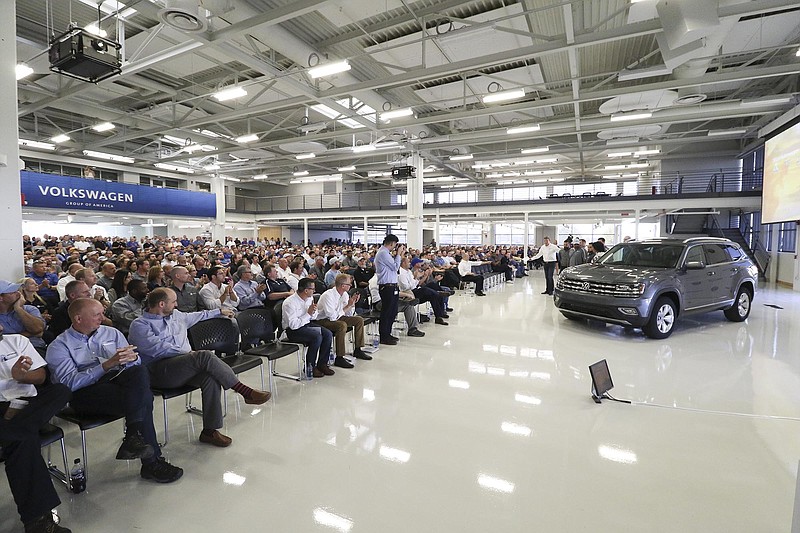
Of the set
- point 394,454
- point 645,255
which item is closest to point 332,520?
point 394,454

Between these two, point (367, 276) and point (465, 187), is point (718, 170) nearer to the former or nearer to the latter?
point (465, 187)

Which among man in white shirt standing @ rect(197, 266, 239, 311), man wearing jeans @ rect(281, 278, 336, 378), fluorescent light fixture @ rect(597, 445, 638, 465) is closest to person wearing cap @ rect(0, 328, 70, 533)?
man wearing jeans @ rect(281, 278, 336, 378)

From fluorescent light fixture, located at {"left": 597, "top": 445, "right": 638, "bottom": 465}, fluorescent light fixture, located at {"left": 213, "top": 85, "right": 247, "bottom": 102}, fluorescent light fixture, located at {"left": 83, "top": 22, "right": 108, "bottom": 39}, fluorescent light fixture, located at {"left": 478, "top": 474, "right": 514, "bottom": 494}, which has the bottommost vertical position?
fluorescent light fixture, located at {"left": 478, "top": 474, "right": 514, "bottom": 494}

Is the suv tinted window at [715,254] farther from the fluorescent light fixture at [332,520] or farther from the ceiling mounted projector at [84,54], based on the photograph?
the ceiling mounted projector at [84,54]

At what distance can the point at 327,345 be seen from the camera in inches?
187

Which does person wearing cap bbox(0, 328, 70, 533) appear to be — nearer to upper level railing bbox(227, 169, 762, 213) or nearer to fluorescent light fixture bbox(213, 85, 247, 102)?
fluorescent light fixture bbox(213, 85, 247, 102)

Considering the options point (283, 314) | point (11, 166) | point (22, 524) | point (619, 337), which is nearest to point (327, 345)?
point (283, 314)

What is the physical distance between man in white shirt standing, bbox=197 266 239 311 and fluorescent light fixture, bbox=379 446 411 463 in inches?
115

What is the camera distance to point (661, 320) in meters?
6.22

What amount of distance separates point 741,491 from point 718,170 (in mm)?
23093

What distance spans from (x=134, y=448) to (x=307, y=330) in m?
2.16

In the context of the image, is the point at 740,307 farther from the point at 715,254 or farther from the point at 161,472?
the point at 161,472

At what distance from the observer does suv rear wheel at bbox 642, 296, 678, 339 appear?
6090 millimetres

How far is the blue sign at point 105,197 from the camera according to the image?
37.1 ft
